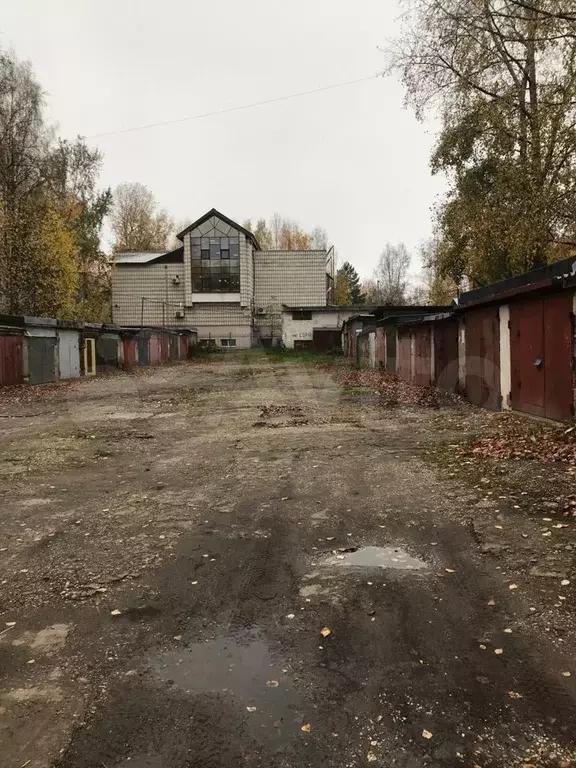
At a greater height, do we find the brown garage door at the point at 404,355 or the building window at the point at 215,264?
the building window at the point at 215,264

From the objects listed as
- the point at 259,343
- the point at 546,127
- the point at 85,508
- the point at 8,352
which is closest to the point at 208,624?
the point at 85,508

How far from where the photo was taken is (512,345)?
12.4 metres

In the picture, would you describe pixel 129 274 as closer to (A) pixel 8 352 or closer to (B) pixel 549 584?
(A) pixel 8 352

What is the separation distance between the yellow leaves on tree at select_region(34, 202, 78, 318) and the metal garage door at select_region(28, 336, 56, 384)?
9.12 meters

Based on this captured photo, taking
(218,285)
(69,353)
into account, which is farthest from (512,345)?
(218,285)

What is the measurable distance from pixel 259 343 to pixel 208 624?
5150 cm

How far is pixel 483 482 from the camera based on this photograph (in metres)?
7.15

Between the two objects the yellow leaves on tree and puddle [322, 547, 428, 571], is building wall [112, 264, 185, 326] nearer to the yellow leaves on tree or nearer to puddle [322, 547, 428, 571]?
the yellow leaves on tree

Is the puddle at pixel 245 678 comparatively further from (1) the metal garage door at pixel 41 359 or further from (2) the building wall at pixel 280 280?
(2) the building wall at pixel 280 280

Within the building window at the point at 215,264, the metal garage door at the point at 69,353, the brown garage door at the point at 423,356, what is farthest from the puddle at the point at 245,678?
the building window at the point at 215,264

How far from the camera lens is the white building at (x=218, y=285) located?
52.8m

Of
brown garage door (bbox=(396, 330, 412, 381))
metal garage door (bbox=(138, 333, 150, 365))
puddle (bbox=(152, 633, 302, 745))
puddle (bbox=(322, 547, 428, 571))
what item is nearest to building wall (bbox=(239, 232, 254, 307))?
metal garage door (bbox=(138, 333, 150, 365))

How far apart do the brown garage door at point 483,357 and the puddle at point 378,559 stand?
9295 millimetres

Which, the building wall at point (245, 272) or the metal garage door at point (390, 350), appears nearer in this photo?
the metal garage door at point (390, 350)
